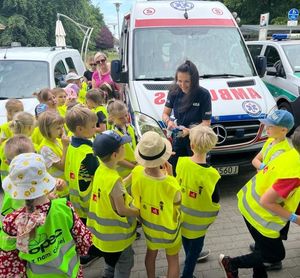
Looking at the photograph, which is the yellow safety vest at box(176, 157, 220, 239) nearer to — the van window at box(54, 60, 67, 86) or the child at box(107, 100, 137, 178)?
the child at box(107, 100, 137, 178)

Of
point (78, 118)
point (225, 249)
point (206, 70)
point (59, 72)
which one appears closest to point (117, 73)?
point (206, 70)

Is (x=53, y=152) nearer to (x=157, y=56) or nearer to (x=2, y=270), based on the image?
(x=2, y=270)

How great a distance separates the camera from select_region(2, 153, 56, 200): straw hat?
189cm

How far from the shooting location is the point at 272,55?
8836 millimetres

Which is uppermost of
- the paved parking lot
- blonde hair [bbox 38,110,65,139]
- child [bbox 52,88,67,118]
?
blonde hair [bbox 38,110,65,139]

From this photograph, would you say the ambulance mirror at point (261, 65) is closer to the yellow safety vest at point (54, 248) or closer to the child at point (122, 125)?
the child at point (122, 125)

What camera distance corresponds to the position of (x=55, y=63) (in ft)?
23.0

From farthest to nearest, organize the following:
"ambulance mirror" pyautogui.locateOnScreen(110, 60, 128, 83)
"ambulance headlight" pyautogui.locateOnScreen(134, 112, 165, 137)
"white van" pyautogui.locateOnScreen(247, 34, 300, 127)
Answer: "white van" pyautogui.locateOnScreen(247, 34, 300, 127) → "ambulance mirror" pyautogui.locateOnScreen(110, 60, 128, 83) → "ambulance headlight" pyautogui.locateOnScreen(134, 112, 165, 137)

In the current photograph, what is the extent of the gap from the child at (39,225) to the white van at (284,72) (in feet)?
19.7

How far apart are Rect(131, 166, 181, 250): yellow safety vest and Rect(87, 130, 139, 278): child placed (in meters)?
0.09

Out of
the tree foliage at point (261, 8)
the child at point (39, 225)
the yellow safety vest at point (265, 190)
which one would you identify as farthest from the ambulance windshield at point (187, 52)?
the tree foliage at point (261, 8)

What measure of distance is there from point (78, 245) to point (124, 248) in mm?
609

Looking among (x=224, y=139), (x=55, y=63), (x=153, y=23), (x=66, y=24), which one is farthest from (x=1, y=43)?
(x=224, y=139)

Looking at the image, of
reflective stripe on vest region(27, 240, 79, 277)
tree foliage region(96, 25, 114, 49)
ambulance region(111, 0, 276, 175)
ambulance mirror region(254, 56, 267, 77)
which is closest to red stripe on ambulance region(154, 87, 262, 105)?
ambulance region(111, 0, 276, 175)
